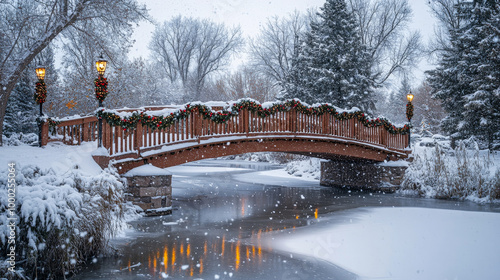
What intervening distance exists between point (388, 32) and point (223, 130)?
2424cm

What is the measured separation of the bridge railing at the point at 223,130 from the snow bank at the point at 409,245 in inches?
178

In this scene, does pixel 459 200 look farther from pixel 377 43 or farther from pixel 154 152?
pixel 377 43

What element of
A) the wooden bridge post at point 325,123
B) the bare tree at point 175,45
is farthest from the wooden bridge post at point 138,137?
the bare tree at point 175,45

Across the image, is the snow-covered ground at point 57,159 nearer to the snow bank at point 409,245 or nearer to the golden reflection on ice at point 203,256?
the golden reflection on ice at point 203,256

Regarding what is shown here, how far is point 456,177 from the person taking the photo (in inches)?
599

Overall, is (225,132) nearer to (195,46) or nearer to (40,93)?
(40,93)

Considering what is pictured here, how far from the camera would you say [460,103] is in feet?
75.7

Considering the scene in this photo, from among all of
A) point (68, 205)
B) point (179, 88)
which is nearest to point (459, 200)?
point (68, 205)

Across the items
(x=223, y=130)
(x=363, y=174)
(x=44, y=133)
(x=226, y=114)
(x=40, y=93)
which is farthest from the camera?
(x=363, y=174)

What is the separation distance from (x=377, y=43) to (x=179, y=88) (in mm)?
20921

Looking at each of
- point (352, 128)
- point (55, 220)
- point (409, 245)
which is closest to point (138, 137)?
point (55, 220)

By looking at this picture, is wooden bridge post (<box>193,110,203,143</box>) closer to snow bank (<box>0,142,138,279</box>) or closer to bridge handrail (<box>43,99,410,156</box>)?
bridge handrail (<box>43,99,410,156</box>)

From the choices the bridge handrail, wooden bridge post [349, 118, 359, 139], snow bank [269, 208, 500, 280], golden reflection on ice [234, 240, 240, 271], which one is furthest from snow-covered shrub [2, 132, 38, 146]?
wooden bridge post [349, 118, 359, 139]

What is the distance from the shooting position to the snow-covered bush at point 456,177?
46.9ft
